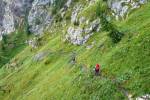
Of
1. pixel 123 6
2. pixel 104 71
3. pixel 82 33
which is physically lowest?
pixel 82 33

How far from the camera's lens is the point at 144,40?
237 feet

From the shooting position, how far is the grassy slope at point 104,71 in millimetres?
63531

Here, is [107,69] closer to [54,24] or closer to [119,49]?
[119,49]

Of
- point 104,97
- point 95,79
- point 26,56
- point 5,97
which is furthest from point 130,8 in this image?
point 26,56

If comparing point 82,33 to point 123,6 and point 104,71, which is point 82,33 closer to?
point 123,6

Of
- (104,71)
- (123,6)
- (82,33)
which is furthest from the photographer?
(82,33)

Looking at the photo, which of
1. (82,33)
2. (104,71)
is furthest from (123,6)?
(104,71)

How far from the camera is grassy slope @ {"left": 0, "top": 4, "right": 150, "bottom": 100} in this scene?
63531 millimetres

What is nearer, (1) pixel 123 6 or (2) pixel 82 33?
(1) pixel 123 6

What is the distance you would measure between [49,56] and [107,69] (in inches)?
2106

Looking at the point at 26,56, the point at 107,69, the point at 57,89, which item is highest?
the point at 107,69

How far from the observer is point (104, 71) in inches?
2820

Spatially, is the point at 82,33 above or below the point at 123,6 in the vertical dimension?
below

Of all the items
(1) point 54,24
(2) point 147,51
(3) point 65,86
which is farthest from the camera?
(1) point 54,24
